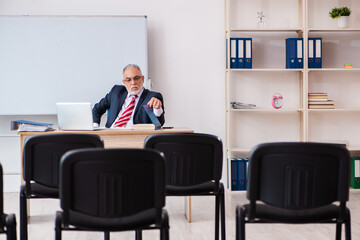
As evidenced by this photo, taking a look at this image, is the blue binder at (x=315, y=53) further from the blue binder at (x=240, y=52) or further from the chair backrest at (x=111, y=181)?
the chair backrest at (x=111, y=181)

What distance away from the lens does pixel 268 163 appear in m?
2.08

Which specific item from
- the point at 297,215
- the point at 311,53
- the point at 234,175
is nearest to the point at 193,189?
the point at 297,215

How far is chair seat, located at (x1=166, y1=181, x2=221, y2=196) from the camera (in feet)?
8.84

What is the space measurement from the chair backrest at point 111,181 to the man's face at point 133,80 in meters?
2.92

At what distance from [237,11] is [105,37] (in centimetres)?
159

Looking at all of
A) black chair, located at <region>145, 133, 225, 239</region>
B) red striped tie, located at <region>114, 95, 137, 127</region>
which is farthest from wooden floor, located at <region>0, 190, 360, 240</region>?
red striped tie, located at <region>114, 95, 137, 127</region>

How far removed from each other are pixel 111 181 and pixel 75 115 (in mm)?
2193

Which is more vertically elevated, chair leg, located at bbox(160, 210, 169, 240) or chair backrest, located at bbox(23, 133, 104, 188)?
chair backrest, located at bbox(23, 133, 104, 188)

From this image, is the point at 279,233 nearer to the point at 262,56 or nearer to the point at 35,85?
the point at 262,56

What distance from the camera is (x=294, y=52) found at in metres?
5.40

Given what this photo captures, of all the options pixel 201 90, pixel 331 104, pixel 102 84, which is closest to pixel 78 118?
pixel 102 84

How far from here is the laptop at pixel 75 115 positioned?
3934 mm

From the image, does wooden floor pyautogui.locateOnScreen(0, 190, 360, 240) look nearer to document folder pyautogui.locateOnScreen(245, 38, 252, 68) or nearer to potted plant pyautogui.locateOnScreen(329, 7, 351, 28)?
document folder pyautogui.locateOnScreen(245, 38, 252, 68)

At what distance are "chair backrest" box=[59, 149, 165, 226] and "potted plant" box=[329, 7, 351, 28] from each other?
433cm
